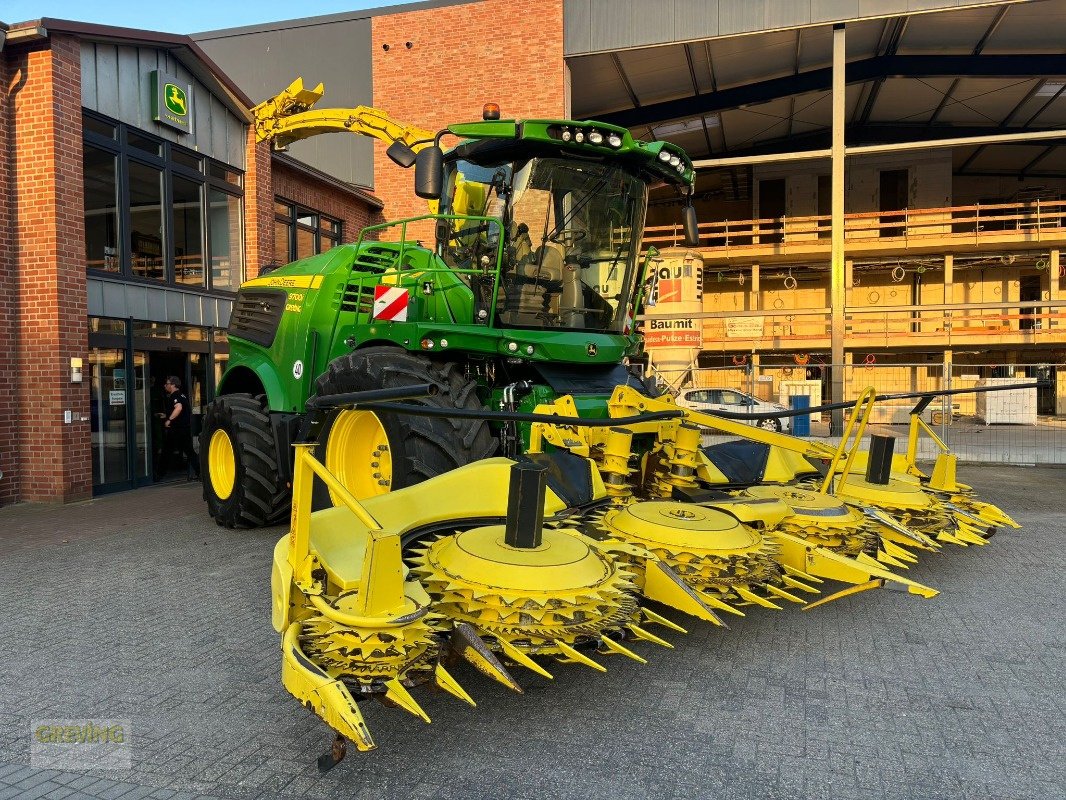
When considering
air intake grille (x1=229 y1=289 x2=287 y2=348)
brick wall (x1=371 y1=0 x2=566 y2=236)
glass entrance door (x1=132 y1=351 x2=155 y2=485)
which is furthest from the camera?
brick wall (x1=371 y1=0 x2=566 y2=236)

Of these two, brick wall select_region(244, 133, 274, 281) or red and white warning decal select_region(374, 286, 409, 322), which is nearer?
red and white warning decal select_region(374, 286, 409, 322)

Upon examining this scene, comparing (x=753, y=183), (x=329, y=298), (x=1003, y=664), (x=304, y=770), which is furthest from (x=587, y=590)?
(x=753, y=183)

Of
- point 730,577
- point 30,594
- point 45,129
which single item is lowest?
point 30,594

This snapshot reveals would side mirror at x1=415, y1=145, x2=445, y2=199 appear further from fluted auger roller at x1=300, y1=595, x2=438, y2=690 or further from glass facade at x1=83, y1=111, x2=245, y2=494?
glass facade at x1=83, y1=111, x2=245, y2=494

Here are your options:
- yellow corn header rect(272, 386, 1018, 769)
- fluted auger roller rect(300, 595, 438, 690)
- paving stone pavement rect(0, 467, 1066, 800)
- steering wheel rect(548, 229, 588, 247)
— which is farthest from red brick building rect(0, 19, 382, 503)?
fluted auger roller rect(300, 595, 438, 690)

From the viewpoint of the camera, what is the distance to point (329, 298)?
6676 millimetres

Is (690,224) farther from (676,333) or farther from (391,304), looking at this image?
(676,333)

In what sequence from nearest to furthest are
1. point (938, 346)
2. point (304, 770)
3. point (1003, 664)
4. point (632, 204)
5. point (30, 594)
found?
1. point (304, 770)
2. point (1003, 664)
3. point (30, 594)
4. point (632, 204)
5. point (938, 346)

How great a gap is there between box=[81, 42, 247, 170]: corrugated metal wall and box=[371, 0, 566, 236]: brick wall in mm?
5515

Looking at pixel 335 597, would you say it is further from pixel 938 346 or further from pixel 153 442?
pixel 938 346

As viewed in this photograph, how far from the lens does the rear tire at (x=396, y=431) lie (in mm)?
4227

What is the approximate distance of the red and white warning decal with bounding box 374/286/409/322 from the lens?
5.39 m

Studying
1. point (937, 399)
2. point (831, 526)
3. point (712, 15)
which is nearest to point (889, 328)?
point (937, 399)

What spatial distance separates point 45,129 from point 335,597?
27.8 ft
